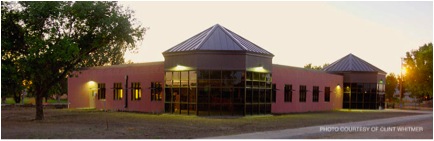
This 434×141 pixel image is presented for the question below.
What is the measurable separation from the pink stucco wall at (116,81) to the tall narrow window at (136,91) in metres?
0.30

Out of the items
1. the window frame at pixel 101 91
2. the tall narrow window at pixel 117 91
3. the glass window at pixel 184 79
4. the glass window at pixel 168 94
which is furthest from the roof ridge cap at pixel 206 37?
the window frame at pixel 101 91

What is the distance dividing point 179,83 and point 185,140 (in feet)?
52.3

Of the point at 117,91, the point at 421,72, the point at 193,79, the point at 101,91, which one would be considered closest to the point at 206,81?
the point at 193,79

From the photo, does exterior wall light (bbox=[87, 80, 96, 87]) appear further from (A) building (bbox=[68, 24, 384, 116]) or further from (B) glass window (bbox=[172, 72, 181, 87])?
(B) glass window (bbox=[172, 72, 181, 87])

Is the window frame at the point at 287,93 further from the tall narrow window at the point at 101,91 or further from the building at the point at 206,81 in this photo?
the tall narrow window at the point at 101,91

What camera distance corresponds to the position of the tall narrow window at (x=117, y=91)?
3966 centimetres

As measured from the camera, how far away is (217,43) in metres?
32.2

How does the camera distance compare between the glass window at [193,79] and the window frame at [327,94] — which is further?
the window frame at [327,94]

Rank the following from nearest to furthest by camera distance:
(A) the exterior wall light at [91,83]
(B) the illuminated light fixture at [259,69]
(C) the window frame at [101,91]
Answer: (B) the illuminated light fixture at [259,69], (C) the window frame at [101,91], (A) the exterior wall light at [91,83]

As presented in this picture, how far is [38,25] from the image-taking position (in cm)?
2477

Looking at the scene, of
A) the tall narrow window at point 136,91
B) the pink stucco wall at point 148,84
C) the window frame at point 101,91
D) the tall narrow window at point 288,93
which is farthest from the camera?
the window frame at point 101,91

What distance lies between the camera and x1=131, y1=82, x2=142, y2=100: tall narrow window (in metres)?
38.1

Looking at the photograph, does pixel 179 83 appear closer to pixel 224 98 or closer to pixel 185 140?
pixel 224 98

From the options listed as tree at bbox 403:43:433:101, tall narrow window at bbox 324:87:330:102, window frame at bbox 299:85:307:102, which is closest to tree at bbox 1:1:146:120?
window frame at bbox 299:85:307:102
